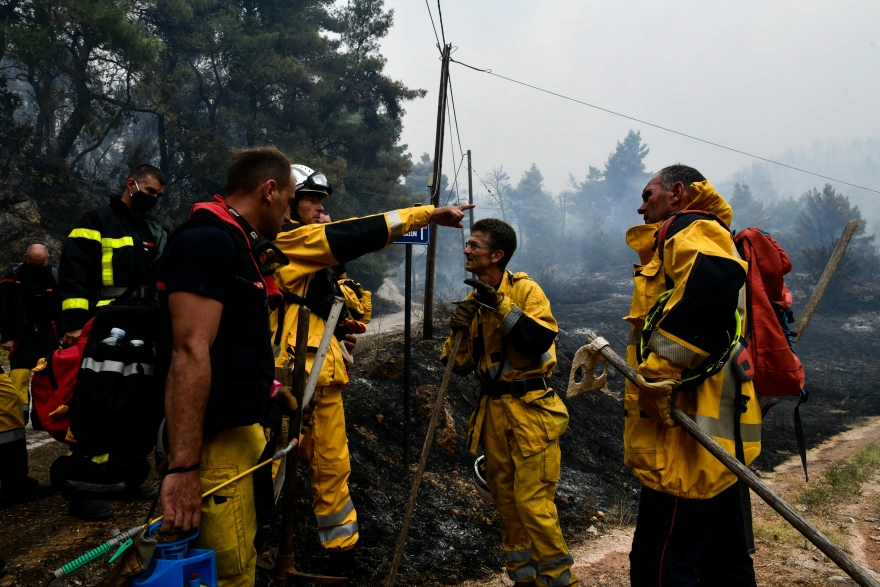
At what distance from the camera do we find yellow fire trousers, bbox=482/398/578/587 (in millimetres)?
3076

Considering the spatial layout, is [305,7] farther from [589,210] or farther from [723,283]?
[589,210]

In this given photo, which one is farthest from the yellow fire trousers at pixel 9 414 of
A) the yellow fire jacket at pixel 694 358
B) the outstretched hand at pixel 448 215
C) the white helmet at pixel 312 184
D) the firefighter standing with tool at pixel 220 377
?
the yellow fire jacket at pixel 694 358

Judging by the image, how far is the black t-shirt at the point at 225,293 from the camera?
5.93 feet

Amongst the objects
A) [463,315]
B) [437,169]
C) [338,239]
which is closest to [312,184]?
[338,239]

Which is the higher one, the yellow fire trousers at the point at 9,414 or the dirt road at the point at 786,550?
the yellow fire trousers at the point at 9,414

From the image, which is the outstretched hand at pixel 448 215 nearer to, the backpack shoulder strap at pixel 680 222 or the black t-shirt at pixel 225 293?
the backpack shoulder strap at pixel 680 222

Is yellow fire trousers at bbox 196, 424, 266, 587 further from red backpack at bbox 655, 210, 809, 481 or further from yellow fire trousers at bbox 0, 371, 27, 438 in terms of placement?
yellow fire trousers at bbox 0, 371, 27, 438

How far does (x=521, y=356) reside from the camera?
340 centimetres

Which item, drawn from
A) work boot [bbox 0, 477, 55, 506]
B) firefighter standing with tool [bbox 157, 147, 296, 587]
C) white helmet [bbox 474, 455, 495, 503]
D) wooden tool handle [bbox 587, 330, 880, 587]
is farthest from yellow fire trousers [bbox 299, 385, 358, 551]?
work boot [bbox 0, 477, 55, 506]

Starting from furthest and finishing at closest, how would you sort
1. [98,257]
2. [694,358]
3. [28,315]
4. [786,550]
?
[28,315] → [786,550] → [98,257] → [694,358]

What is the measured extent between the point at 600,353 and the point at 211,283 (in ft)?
6.79

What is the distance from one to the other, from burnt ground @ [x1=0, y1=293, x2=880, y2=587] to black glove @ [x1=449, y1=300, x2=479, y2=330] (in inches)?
74.0

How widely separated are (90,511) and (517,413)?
3.26m

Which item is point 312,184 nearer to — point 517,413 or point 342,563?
point 517,413
